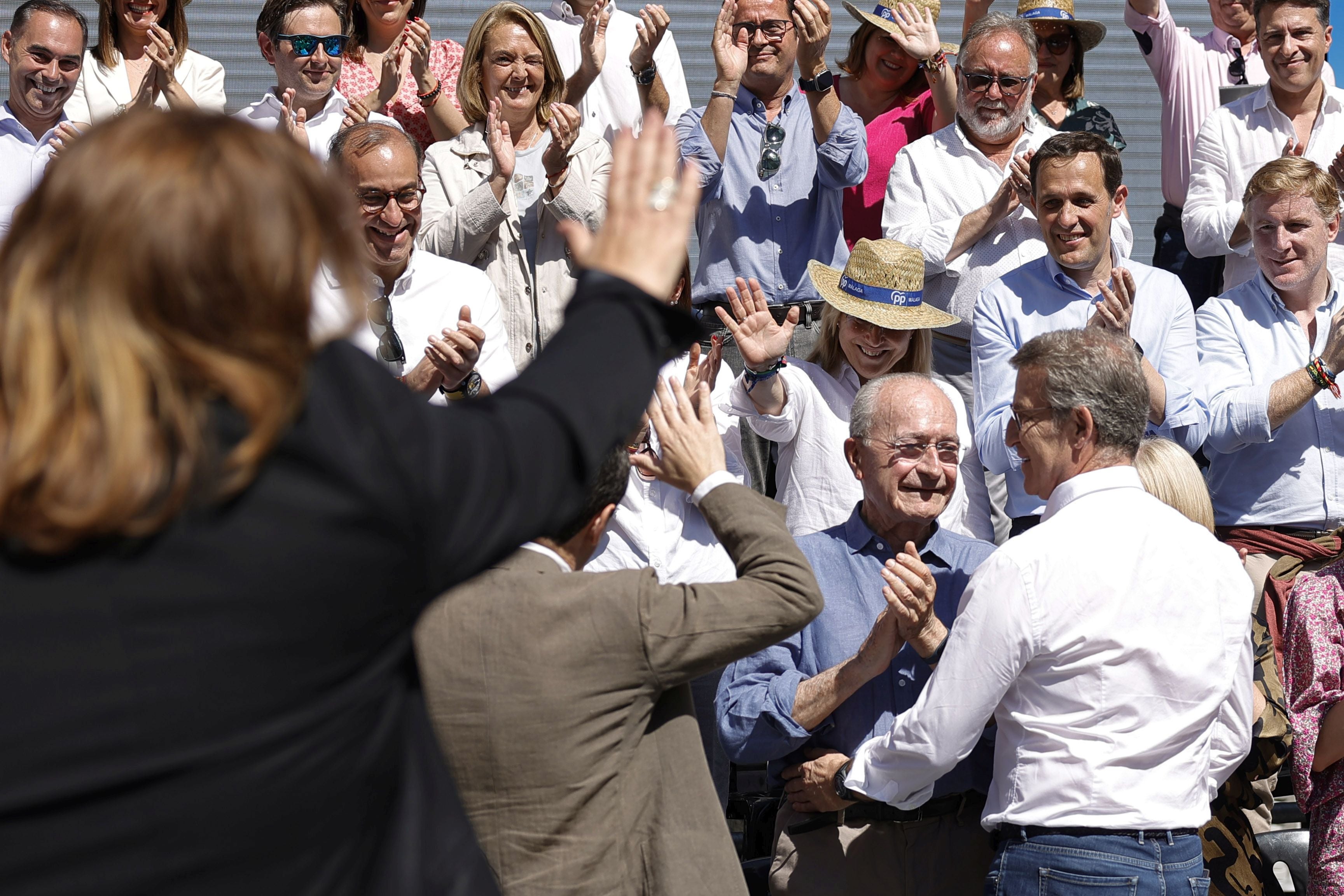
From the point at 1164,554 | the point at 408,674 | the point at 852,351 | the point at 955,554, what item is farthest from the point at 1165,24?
the point at 408,674

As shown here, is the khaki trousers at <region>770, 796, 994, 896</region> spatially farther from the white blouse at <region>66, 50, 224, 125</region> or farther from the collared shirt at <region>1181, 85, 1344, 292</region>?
the white blouse at <region>66, 50, 224, 125</region>

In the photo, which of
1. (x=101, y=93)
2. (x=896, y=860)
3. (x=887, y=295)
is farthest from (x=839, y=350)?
(x=101, y=93)

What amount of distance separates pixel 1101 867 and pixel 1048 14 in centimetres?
484

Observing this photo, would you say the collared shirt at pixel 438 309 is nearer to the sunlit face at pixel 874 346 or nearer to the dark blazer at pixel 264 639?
the sunlit face at pixel 874 346

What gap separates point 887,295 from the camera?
4.77 m

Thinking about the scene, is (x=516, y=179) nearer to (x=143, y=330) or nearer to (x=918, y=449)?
(x=918, y=449)

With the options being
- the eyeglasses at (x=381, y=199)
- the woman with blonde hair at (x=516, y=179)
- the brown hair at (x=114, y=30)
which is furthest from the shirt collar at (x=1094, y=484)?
the brown hair at (x=114, y=30)

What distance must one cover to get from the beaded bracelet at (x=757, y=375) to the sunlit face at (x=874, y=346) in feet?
1.39

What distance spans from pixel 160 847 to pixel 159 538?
0.28 meters

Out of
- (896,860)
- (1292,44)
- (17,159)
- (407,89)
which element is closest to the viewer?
(896,860)

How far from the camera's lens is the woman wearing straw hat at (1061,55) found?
21.5ft

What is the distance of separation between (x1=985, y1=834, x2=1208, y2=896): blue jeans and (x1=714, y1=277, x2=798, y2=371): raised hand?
6.08ft

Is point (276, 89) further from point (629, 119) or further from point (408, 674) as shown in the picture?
point (408, 674)

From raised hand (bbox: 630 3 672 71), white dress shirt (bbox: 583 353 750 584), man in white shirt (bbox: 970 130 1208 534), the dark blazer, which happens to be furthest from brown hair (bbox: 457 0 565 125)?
the dark blazer
